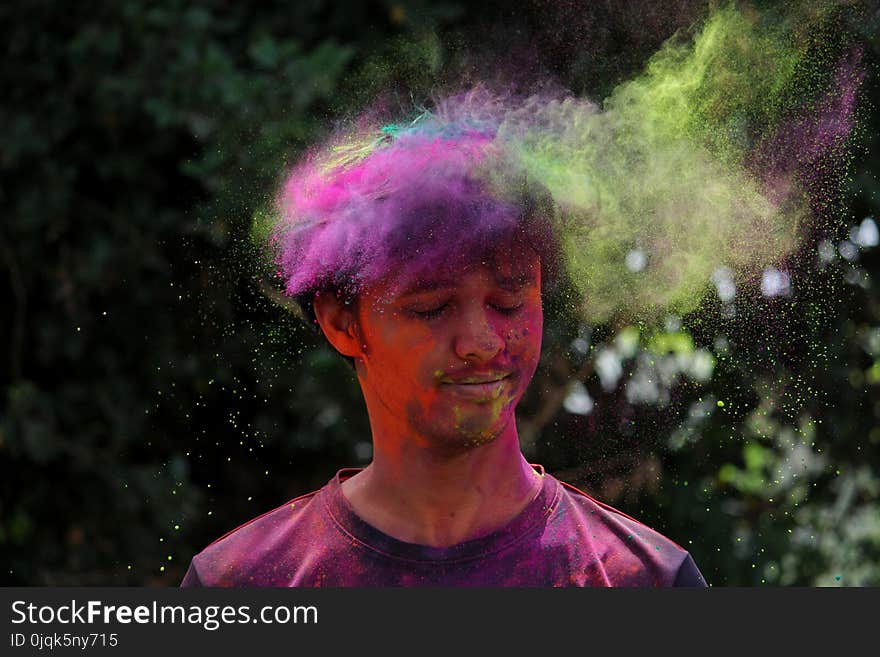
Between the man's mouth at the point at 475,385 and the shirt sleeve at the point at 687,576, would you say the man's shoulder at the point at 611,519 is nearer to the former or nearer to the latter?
the shirt sleeve at the point at 687,576

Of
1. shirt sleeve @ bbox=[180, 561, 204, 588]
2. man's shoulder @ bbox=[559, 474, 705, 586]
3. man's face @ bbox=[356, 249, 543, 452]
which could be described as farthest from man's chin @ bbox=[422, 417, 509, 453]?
shirt sleeve @ bbox=[180, 561, 204, 588]

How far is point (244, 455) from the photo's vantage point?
1.69 meters

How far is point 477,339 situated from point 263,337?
445 millimetres

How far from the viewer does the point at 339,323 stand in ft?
3.46

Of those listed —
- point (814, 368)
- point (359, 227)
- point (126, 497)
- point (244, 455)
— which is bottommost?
point (126, 497)

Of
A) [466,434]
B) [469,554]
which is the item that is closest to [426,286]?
[466,434]

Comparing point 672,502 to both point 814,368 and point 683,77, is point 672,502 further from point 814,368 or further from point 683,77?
point 683,77

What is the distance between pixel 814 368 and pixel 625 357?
1.04 ft

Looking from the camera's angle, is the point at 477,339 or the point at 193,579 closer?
the point at 477,339

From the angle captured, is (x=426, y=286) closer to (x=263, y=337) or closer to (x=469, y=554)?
(x=469, y=554)

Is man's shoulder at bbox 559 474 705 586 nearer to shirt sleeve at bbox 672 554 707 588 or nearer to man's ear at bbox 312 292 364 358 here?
shirt sleeve at bbox 672 554 707 588

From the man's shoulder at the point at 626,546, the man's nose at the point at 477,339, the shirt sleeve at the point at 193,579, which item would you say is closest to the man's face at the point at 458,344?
the man's nose at the point at 477,339

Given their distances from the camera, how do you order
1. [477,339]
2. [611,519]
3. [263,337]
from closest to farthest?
1. [477,339]
2. [611,519]
3. [263,337]

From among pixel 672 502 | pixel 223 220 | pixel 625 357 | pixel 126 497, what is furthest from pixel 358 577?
pixel 126 497
